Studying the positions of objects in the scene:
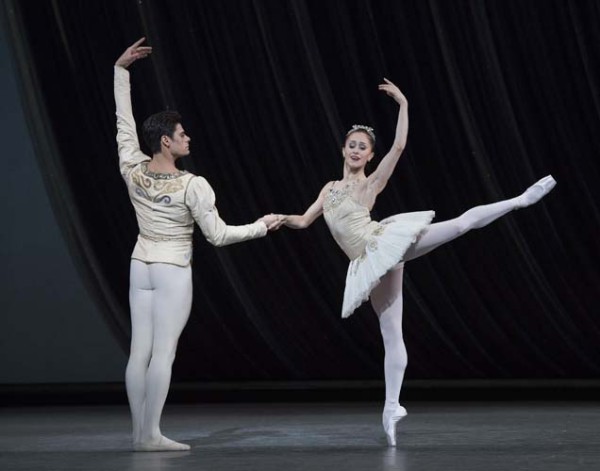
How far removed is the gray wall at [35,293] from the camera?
6676mm

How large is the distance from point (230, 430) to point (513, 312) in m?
2.17

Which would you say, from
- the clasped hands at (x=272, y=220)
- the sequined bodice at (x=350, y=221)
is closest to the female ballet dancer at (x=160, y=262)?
the clasped hands at (x=272, y=220)

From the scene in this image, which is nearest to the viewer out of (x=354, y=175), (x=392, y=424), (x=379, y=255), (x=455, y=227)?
(x=392, y=424)

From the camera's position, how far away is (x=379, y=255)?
3922 mm

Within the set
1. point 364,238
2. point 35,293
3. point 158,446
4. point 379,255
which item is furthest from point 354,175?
point 35,293

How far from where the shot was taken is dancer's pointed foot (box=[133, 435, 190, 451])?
370 cm

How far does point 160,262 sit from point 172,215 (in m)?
0.17

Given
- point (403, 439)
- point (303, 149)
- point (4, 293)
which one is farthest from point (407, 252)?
point (4, 293)

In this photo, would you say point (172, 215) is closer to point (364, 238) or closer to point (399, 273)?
point (364, 238)

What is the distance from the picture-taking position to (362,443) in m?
3.90

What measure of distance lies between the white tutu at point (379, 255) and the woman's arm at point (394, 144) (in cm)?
16

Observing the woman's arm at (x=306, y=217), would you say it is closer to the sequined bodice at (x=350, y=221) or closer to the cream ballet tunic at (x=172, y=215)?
the sequined bodice at (x=350, y=221)

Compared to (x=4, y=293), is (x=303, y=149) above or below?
above

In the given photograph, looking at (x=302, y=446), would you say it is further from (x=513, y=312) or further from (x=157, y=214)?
(x=513, y=312)
